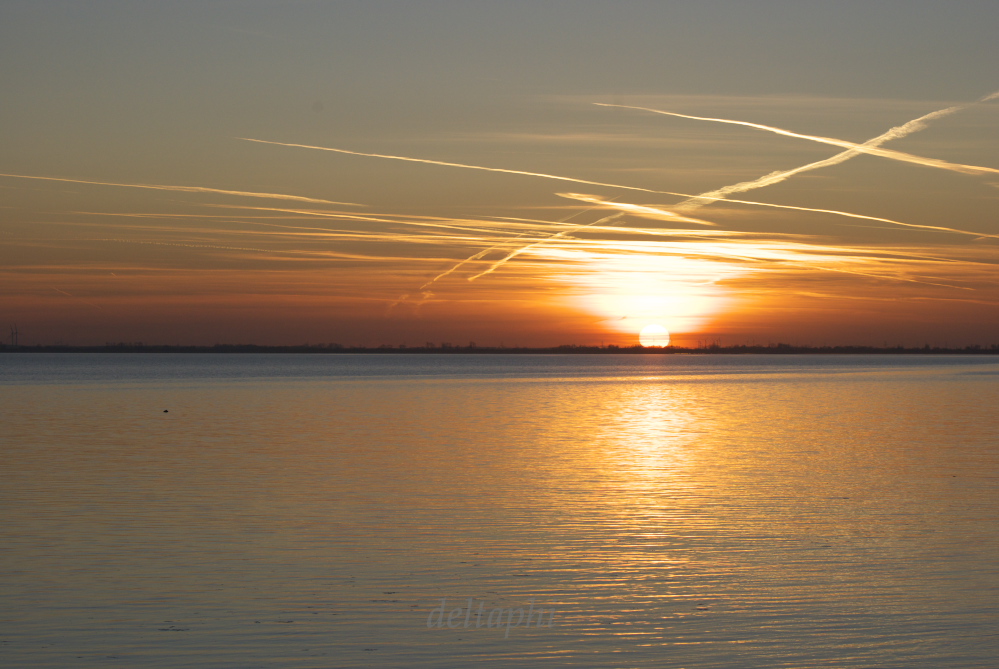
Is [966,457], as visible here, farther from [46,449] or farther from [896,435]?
[46,449]

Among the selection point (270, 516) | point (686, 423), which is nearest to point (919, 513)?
point (270, 516)

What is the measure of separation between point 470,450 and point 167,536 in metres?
16.2

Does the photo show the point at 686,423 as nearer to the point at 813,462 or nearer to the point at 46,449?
the point at 813,462

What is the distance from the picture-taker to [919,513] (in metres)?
19.8

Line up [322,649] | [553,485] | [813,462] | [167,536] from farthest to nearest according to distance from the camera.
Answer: [813,462], [553,485], [167,536], [322,649]

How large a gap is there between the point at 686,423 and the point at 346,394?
33.5m

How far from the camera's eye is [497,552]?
15.6 metres

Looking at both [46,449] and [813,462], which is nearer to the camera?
[813,462]

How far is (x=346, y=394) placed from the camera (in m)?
72.4

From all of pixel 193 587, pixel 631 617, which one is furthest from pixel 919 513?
pixel 193 587

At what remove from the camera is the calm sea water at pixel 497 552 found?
35.4ft

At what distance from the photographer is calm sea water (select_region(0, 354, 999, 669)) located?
10789mm

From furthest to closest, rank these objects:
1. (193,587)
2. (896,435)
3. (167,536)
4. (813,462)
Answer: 1. (896,435)
2. (813,462)
3. (167,536)
4. (193,587)

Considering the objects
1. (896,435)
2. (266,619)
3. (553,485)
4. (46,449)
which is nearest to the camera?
(266,619)
